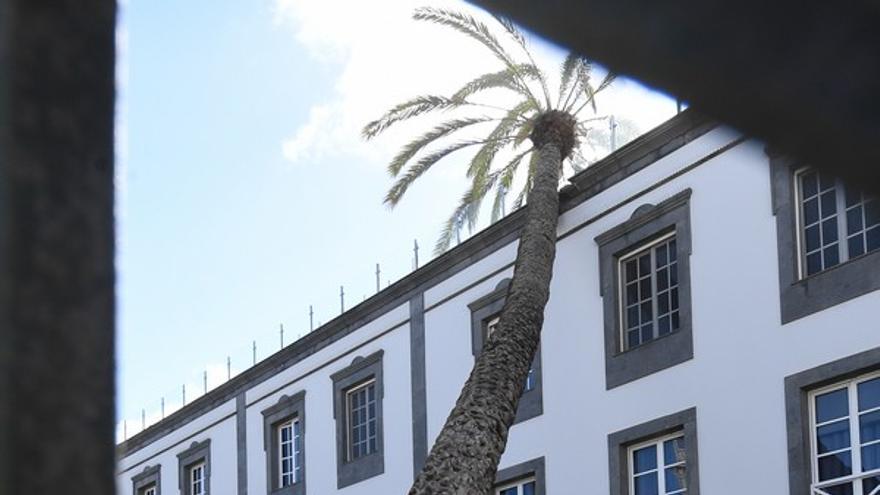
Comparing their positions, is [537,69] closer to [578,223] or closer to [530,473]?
[578,223]

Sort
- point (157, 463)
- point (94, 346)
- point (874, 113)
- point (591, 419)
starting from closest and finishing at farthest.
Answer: point (94, 346), point (874, 113), point (591, 419), point (157, 463)

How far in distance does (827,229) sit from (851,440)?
2.83 m

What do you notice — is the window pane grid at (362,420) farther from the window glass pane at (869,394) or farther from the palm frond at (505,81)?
the window glass pane at (869,394)

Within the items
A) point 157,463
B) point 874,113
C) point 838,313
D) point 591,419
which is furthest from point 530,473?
point 874,113

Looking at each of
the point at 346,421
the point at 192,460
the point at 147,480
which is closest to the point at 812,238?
the point at 346,421

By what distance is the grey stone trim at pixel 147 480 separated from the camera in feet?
127

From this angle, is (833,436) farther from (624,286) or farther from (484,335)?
(484,335)

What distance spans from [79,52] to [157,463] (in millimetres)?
39260

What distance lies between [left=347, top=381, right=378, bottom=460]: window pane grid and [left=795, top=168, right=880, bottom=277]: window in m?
11.6

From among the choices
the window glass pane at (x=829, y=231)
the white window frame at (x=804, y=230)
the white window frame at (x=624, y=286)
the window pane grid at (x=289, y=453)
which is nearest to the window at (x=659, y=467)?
the white window frame at (x=624, y=286)

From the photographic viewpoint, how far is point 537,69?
26250 millimetres

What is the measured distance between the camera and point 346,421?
29.8 meters

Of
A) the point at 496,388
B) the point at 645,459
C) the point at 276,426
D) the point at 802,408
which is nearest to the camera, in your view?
the point at 496,388

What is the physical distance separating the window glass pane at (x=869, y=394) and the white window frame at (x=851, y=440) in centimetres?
5
